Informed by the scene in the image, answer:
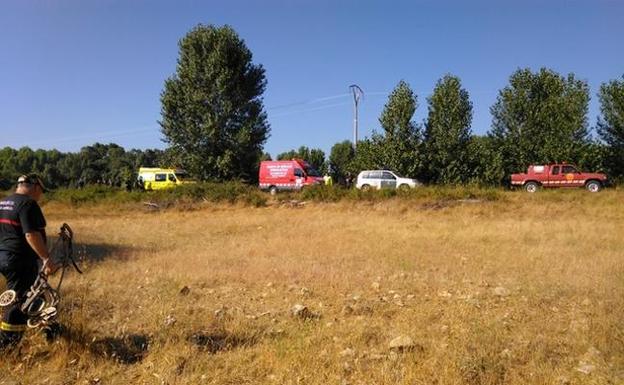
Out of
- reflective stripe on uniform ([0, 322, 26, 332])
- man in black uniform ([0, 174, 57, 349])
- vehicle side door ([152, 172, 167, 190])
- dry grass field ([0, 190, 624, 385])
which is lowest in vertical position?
dry grass field ([0, 190, 624, 385])

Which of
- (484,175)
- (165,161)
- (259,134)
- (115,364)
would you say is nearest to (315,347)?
(115,364)

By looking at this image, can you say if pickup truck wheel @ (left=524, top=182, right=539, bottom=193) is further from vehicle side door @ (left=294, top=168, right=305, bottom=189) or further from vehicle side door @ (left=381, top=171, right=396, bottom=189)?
vehicle side door @ (left=294, top=168, right=305, bottom=189)

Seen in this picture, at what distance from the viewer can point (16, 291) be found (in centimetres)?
526

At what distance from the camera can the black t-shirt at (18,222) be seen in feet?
17.1

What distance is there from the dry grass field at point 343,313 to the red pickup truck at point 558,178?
15.4m

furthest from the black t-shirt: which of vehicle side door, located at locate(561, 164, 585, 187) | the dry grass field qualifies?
vehicle side door, located at locate(561, 164, 585, 187)

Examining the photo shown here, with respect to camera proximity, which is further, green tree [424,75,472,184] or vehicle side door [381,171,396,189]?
green tree [424,75,472,184]

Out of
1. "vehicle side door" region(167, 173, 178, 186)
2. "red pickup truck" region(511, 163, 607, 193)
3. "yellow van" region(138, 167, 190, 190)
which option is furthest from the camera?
"yellow van" region(138, 167, 190, 190)

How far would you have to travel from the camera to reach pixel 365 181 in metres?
32.5

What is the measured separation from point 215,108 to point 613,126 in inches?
1068

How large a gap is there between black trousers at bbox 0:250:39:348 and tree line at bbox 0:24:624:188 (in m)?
31.0

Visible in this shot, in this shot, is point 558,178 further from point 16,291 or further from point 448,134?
point 16,291

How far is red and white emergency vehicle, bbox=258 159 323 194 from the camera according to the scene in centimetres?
3366

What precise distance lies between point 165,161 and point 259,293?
114 ft
